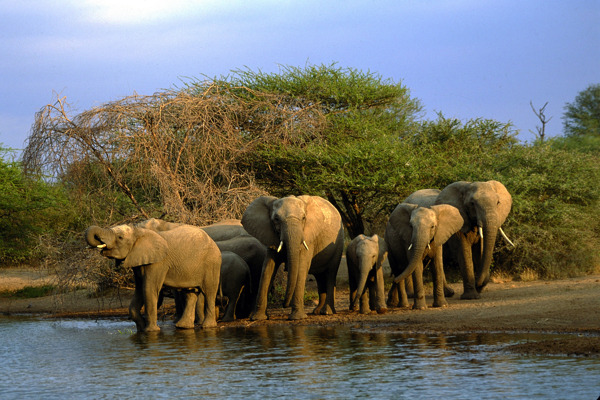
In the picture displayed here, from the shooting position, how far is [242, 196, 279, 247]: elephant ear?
15750 millimetres

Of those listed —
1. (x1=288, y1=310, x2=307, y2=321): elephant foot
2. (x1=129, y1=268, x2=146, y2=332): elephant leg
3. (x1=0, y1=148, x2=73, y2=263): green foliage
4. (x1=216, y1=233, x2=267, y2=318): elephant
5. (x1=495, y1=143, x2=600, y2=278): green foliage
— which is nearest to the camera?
(x1=129, y1=268, x2=146, y2=332): elephant leg

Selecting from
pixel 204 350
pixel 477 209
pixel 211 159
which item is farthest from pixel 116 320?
pixel 477 209

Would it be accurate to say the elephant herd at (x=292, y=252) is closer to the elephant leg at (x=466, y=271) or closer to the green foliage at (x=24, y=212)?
the elephant leg at (x=466, y=271)

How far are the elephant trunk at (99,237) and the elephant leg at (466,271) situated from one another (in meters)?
7.52

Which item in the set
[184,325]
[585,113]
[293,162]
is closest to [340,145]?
[293,162]

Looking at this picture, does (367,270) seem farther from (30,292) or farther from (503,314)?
(30,292)

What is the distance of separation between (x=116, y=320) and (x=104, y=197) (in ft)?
10.3

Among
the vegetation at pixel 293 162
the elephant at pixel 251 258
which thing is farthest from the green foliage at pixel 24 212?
the elephant at pixel 251 258

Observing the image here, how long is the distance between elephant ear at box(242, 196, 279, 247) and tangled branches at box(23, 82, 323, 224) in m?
2.85

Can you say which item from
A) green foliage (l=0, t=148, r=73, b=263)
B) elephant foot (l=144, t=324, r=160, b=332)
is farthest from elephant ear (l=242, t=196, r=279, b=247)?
green foliage (l=0, t=148, r=73, b=263)

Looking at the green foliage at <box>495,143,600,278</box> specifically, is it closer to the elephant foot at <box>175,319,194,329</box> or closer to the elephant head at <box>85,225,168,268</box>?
the elephant foot at <box>175,319,194,329</box>

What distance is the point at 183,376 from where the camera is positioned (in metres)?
9.94

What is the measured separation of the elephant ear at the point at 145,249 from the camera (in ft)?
45.6

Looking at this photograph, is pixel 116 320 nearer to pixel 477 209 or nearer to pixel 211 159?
pixel 211 159
